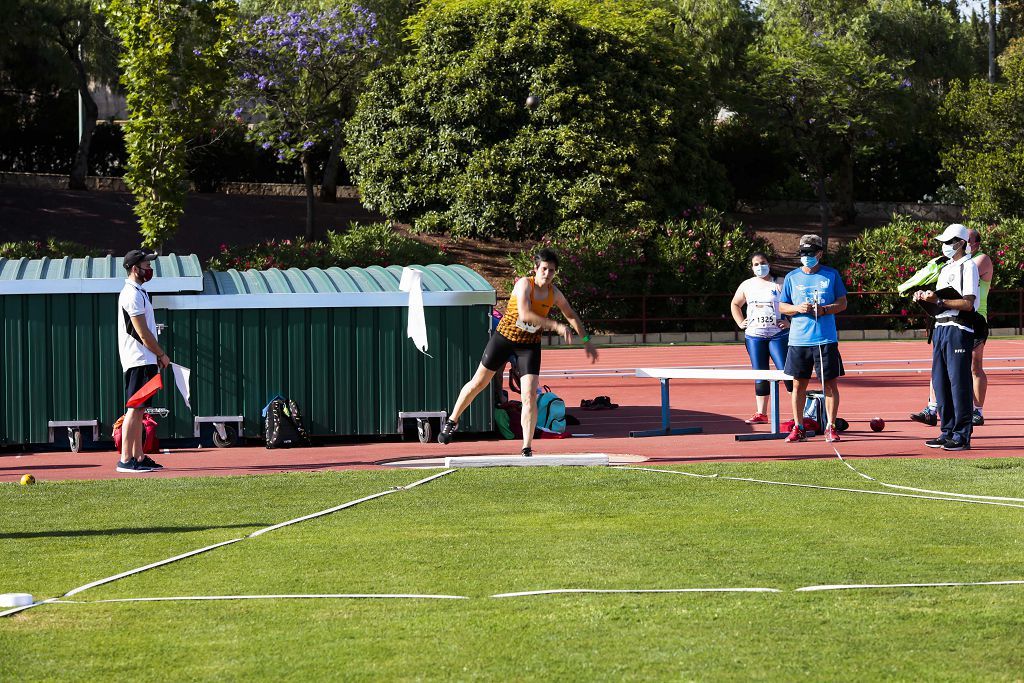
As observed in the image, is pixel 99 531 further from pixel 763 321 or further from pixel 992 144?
pixel 992 144

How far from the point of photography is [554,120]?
36906 millimetres

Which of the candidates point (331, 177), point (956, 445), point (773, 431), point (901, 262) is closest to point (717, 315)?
point (901, 262)

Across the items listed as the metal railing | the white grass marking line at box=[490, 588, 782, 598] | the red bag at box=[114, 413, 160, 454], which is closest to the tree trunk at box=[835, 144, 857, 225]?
the metal railing

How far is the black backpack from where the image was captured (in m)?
13.6

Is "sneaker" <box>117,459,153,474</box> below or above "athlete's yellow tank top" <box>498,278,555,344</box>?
below

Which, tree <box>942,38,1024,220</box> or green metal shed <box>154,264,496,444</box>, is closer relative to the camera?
green metal shed <box>154,264,496,444</box>

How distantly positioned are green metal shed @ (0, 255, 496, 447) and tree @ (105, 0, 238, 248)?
53.9 feet

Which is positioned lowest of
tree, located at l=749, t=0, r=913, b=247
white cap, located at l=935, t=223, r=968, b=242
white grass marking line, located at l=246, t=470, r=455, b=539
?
white grass marking line, located at l=246, t=470, r=455, b=539

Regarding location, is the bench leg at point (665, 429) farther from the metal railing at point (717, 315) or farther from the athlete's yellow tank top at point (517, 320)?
the metal railing at point (717, 315)

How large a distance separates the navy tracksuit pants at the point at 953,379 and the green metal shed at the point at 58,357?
784 cm

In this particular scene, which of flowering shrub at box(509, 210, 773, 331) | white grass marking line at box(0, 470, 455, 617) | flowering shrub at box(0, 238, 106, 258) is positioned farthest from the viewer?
flowering shrub at box(0, 238, 106, 258)

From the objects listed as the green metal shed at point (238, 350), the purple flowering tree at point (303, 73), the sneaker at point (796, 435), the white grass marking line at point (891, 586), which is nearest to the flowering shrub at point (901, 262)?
the purple flowering tree at point (303, 73)

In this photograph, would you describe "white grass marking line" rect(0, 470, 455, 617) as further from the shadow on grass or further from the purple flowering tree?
the purple flowering tree

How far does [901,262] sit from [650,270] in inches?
233
